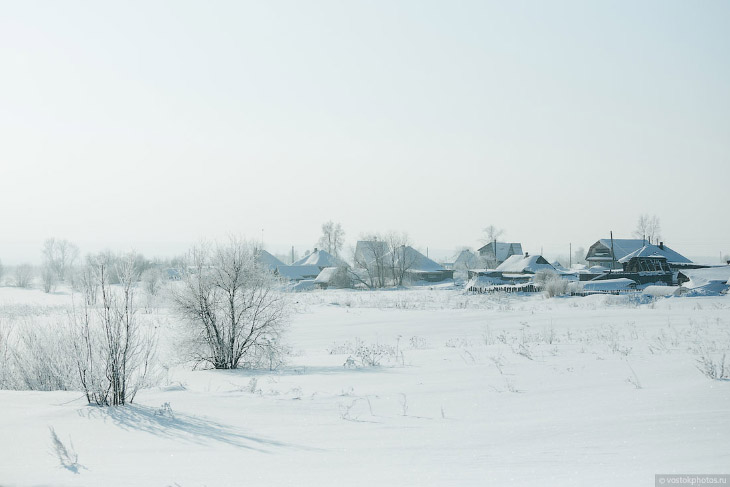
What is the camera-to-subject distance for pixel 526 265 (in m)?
59.5

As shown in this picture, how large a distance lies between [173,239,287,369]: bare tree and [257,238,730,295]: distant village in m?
29.1

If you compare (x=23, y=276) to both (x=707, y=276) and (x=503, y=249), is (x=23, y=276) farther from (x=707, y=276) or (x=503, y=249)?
(x=707, y=276)

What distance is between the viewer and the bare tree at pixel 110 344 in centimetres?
718

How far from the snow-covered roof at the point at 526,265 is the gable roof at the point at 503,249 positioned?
78.3 feet

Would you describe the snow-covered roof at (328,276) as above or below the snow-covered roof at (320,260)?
below

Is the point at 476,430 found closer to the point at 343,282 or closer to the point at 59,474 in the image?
the point at 59,474

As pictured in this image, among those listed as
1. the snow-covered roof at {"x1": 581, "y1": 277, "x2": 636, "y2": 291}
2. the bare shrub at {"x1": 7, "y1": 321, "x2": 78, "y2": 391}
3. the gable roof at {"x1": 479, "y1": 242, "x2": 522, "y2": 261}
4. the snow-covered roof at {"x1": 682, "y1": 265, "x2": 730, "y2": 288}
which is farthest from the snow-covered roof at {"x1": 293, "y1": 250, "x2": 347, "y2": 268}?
the bare shrub at {"x1": 7, "y1": 321, "x2": 78, "y2": 391}

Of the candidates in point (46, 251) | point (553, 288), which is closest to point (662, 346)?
point (553, 288)

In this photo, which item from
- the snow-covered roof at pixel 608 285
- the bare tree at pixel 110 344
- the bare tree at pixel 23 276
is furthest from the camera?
the bare tree at pixel 23 276

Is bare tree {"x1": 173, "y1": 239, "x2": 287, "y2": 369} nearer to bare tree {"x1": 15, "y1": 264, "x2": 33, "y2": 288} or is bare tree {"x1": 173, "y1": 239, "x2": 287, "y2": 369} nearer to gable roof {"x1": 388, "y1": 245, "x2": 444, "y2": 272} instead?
gable roof {"x1": 388, "y1": 245, "x2": 444, "y2": 272}

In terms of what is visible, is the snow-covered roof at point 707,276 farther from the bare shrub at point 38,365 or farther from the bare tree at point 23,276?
the bare tree at point 23,276

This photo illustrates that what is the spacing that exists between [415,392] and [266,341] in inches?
277

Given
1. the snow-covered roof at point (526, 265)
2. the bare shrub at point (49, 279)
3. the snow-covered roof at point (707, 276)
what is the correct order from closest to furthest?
the snow-covered roof at point (707, 276), the snow-covered roof at point (526, 265), the bare shrub at point (49, 279)

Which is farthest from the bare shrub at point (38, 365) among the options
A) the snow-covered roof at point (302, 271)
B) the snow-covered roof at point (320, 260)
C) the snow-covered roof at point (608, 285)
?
the snow-covered roof at point (320, 260)
